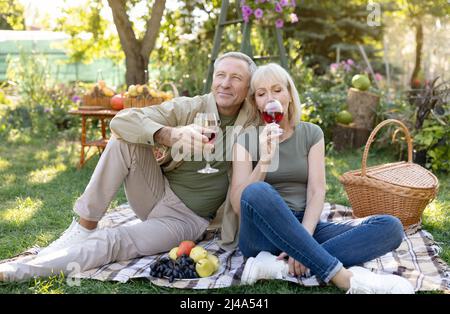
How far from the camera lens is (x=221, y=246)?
3223mm

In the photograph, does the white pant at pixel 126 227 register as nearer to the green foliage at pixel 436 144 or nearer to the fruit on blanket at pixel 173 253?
the fruit on blanket at pixel 173 253

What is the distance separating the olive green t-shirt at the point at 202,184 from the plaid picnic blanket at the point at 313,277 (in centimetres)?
29

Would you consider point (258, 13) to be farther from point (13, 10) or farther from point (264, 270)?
point (13, 10)

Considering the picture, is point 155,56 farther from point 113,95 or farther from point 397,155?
point 397,155

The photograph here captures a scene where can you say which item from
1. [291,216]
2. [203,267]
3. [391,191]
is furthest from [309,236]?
[391,191]

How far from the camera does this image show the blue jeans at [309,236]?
2523 millimetres

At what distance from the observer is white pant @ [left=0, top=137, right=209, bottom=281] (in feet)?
8.91

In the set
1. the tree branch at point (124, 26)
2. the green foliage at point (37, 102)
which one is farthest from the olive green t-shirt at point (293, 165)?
the green foliage at point (37, 102)

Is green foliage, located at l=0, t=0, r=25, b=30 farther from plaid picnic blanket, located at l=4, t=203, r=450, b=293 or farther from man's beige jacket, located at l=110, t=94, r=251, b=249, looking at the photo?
plaid picnic blanket, located at l=4, t=203, r=450, b=293

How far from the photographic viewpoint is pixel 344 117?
23.1 feet

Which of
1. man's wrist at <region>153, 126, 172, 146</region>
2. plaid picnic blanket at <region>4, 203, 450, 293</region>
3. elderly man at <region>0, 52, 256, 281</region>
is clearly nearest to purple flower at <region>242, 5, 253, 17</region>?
elderly man at <region>0, 52, 256, 281</region>

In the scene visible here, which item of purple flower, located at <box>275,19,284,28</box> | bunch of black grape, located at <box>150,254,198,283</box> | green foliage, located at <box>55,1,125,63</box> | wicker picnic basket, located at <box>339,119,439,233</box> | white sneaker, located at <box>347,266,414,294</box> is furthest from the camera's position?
green foliage, located at <box>55,1,125,63</box>

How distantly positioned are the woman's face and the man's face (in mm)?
172

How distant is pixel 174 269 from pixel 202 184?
606 mm
